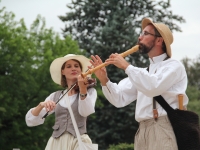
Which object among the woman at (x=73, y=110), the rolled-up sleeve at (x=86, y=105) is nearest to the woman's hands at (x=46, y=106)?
the woman at (x=73, y=110)

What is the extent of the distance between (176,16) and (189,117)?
20.3 metres

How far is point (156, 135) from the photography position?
4445 millimetres

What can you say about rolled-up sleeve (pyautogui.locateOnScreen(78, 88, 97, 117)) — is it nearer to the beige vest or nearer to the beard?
the beige vest

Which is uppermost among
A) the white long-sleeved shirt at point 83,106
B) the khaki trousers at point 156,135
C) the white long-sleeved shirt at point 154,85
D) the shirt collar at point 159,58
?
the shirt collar at point 159,58

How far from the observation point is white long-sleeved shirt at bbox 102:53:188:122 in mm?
4262

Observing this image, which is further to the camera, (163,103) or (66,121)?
(66,121)

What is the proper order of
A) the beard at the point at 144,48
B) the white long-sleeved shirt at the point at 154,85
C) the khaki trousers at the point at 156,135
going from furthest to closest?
1. the beard at the point at 144,48
2. the khaki trousers at the point at 156,135
3. the white long-sleeved shirt at the point at 154,85

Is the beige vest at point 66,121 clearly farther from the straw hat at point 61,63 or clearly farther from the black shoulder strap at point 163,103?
the black shoulder strap at point 163,103

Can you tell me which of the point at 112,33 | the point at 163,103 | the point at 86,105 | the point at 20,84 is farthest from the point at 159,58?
the point at 112,33

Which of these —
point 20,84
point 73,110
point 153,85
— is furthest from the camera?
point 20,84

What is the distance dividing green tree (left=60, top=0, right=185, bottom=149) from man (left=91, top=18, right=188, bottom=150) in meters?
16.8

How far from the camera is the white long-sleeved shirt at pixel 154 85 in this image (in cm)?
426

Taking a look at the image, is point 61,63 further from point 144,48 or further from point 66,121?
point 144,48

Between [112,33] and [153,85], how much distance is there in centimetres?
1834
